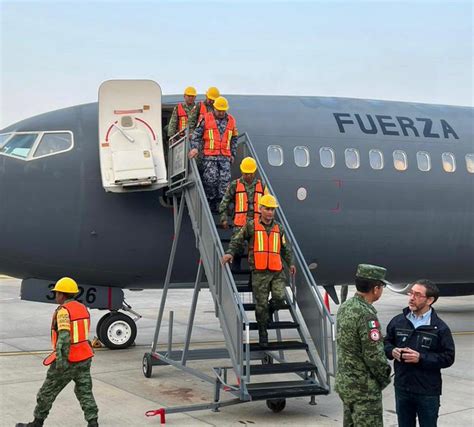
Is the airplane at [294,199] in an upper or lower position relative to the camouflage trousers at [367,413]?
upper

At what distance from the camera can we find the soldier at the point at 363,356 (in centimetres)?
492

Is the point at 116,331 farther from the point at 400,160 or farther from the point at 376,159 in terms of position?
the point at 400,160

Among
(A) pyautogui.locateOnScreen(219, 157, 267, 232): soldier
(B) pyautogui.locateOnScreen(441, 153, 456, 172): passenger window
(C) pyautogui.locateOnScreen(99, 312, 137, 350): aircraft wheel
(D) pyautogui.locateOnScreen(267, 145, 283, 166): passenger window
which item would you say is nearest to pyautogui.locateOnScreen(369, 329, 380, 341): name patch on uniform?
(A) pyautogui.locateOnScreen(219, 157, 267, 232): soldier

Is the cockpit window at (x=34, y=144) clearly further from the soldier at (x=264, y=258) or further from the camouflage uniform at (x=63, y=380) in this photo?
the camouflage uniform at (x=63, y=380)

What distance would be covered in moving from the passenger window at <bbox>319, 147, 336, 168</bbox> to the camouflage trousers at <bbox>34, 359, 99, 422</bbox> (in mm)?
6614

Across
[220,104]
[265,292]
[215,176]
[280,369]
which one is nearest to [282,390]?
[280,369]

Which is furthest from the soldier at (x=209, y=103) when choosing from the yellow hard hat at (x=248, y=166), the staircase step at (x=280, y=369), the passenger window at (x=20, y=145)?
the staircase step at (x=280, y=369)

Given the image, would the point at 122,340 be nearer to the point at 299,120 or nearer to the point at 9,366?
the point at 9,366

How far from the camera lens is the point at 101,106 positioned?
420 inches

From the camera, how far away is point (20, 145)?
11.0 meters

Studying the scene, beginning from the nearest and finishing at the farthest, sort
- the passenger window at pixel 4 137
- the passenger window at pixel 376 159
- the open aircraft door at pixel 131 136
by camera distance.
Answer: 1. the open aircraft door at pixel 131 136
2. the passenger window at pixel 4 137
3. the passenger window at pixel 376 159

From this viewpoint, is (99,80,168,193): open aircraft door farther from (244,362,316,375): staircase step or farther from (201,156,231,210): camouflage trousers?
(244,362,316,375): staircase step

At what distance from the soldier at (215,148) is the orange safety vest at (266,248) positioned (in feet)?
6.00

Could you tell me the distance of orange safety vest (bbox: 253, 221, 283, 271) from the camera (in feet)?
25.5
